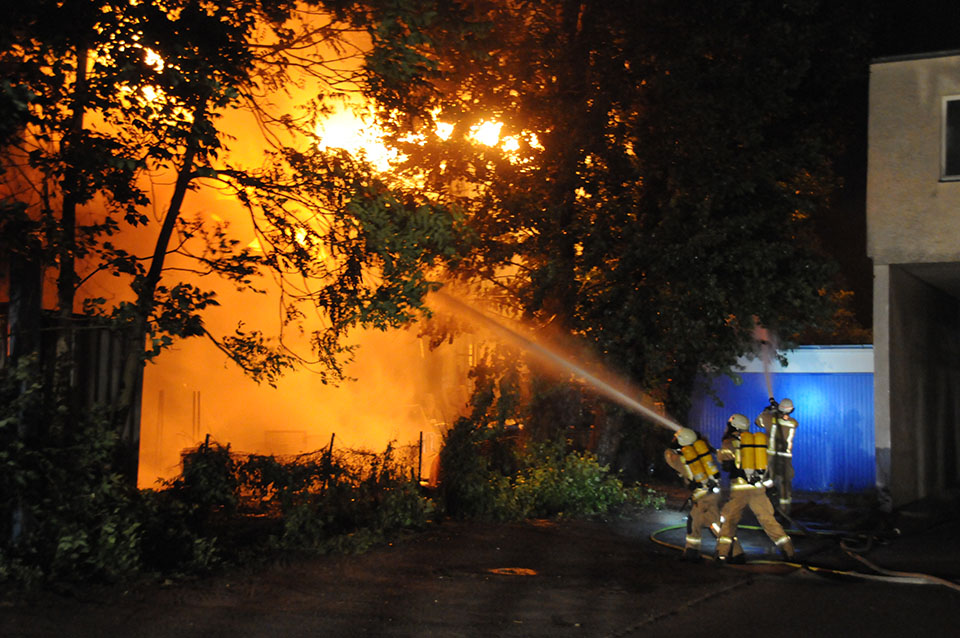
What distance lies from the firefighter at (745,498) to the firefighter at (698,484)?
136 mm

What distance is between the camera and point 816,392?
16.8 m

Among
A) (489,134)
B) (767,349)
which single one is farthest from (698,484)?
(767,349)

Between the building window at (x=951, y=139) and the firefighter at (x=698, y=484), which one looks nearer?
the firefighter at (x=698, y=484)

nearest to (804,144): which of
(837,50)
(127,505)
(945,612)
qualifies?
(837,50)

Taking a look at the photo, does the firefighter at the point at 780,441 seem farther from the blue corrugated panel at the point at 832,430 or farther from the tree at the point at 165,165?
the tree at the point at 165,165

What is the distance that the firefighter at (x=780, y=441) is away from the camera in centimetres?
1270

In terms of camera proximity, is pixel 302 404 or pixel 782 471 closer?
pixel 782 471

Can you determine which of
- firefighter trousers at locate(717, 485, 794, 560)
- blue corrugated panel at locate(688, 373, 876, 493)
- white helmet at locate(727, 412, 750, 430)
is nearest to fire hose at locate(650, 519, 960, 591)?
firefighter trousers at locate(717, 485, 794, 560)

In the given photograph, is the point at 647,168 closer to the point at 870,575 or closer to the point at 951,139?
the point at 951,139

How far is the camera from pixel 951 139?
13.3m

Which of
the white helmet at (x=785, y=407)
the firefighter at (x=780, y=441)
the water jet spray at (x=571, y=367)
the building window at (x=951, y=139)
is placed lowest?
the firefighter at (x=780, y=441)

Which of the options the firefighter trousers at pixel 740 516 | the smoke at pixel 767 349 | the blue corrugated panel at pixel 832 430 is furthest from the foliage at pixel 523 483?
the blue corrugated panel at pixel 832 430

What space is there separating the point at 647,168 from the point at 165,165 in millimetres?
7305

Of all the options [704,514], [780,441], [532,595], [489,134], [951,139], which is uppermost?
[489,134]
